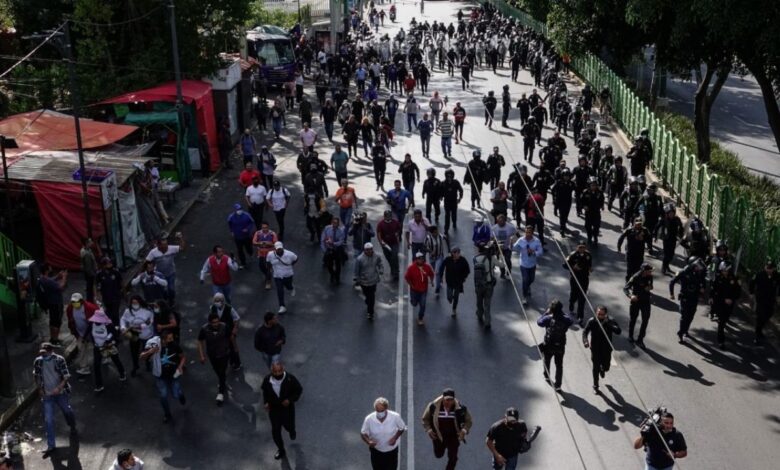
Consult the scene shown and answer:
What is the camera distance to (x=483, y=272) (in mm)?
14297

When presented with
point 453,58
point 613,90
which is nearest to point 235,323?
point 613,90

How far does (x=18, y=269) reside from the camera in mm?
14688

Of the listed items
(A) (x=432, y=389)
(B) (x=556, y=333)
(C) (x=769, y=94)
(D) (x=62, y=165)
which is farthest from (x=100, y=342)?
(C) (x=769, y=94)

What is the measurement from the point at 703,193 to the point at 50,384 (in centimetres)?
1386

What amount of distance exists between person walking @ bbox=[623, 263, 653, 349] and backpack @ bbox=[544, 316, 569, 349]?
1991mm

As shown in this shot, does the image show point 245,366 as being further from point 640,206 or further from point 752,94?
point 752,94

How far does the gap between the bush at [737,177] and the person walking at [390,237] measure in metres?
6.70

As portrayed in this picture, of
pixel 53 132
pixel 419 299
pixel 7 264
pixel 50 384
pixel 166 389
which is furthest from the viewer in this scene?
pixel 53 132

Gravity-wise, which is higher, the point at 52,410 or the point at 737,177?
the point at 737,177

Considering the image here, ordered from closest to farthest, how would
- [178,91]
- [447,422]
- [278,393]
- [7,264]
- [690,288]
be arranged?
[447,422] < [278,393] < [690,288] < [7,264] < [178,91]

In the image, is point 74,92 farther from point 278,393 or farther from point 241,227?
point 278,393

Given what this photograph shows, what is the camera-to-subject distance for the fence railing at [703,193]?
16.3 meters

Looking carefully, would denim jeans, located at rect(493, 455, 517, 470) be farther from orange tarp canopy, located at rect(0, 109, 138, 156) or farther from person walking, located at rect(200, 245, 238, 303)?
orange tarp canopy, located at rect(0, 109, 138, 156)

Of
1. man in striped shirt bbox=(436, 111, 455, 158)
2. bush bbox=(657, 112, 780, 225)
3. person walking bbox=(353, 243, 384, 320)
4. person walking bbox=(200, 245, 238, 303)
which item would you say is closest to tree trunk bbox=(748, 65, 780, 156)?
bush bbox=(657, 112, 780, 225)
